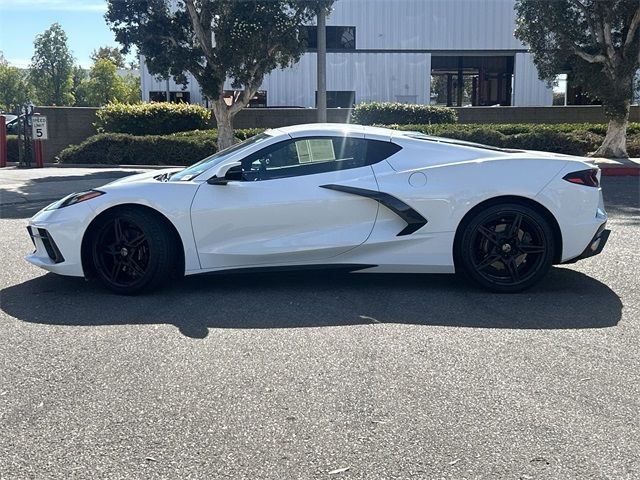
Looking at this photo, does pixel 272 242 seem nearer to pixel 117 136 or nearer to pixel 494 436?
pixel 494 436

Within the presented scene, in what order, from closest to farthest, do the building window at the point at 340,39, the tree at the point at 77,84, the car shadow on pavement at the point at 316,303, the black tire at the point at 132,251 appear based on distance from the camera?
the car shadow on pavement at the point at 316,303, the black tire at the point at 132,251, the building window at the point at 340,39, the tree at the point at 77,84

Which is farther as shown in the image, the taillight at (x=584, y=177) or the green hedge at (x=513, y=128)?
the green hedge at (x=513, y=128)

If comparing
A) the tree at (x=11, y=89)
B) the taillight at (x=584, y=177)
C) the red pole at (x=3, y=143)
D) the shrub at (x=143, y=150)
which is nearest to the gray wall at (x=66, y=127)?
the red pole at (x=3, y=143)

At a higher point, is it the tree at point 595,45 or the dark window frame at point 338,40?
the dark window frame at point 338,40

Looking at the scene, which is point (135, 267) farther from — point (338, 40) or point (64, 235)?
point (338, 40)

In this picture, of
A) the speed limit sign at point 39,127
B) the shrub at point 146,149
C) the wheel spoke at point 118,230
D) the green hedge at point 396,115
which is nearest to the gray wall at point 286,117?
the green hedge at point 396,115

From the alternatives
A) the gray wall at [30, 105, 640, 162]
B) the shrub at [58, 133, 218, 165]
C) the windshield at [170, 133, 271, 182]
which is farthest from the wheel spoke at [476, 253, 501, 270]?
the gray wall at [30, 105, 640, 162]

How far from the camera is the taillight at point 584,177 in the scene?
577 cm

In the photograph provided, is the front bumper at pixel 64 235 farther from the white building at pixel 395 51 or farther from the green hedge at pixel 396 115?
the white building at pixel 395 51

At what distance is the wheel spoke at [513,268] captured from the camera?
18.9ft

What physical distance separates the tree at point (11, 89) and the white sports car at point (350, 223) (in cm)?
4942

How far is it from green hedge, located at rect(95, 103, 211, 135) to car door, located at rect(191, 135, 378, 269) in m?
17.9

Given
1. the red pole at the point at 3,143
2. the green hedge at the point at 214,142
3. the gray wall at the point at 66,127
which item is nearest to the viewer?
the green hedge at the point at 214,142

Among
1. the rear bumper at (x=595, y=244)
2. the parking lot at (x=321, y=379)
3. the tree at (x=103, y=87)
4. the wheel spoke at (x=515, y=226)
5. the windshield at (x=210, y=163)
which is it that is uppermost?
the tree at (x=103, y=87)
